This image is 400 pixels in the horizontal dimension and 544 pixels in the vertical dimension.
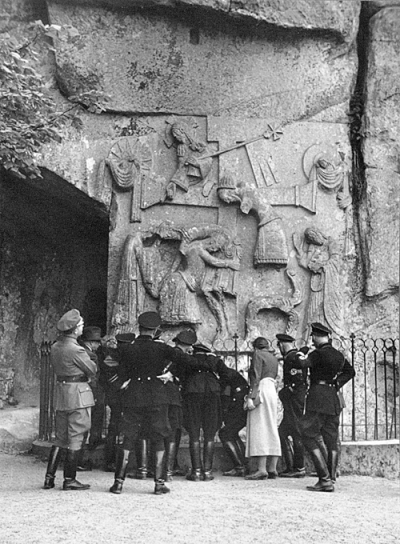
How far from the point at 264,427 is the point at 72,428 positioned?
88.3 inches

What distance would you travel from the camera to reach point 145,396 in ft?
27.7

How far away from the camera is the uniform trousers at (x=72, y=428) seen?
27.6 ft

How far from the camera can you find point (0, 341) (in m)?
14.6

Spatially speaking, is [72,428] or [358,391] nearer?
[72,428]

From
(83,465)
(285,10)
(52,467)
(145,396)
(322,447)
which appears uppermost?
(285,10)

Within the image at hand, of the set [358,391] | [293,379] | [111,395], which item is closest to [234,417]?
[293,379]

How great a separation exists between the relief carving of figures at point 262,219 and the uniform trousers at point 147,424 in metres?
4.17

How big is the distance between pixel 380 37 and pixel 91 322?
6963 millimetres

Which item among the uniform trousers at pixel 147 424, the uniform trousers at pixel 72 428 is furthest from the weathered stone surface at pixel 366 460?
the uniform trousers at pixel 72 428

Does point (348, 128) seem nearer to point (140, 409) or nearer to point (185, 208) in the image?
point (185, 208)

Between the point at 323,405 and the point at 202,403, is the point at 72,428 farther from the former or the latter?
the point at 323,405

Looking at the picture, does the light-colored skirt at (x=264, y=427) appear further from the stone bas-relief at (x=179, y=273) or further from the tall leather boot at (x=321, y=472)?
the stone bas-relief at (x=179, y=273)

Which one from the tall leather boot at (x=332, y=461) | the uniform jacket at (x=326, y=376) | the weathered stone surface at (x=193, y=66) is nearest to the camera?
the uniform jacket at (x=326, y=376)

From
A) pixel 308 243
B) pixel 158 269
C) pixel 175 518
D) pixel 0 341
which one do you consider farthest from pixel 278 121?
pixel 175 518
